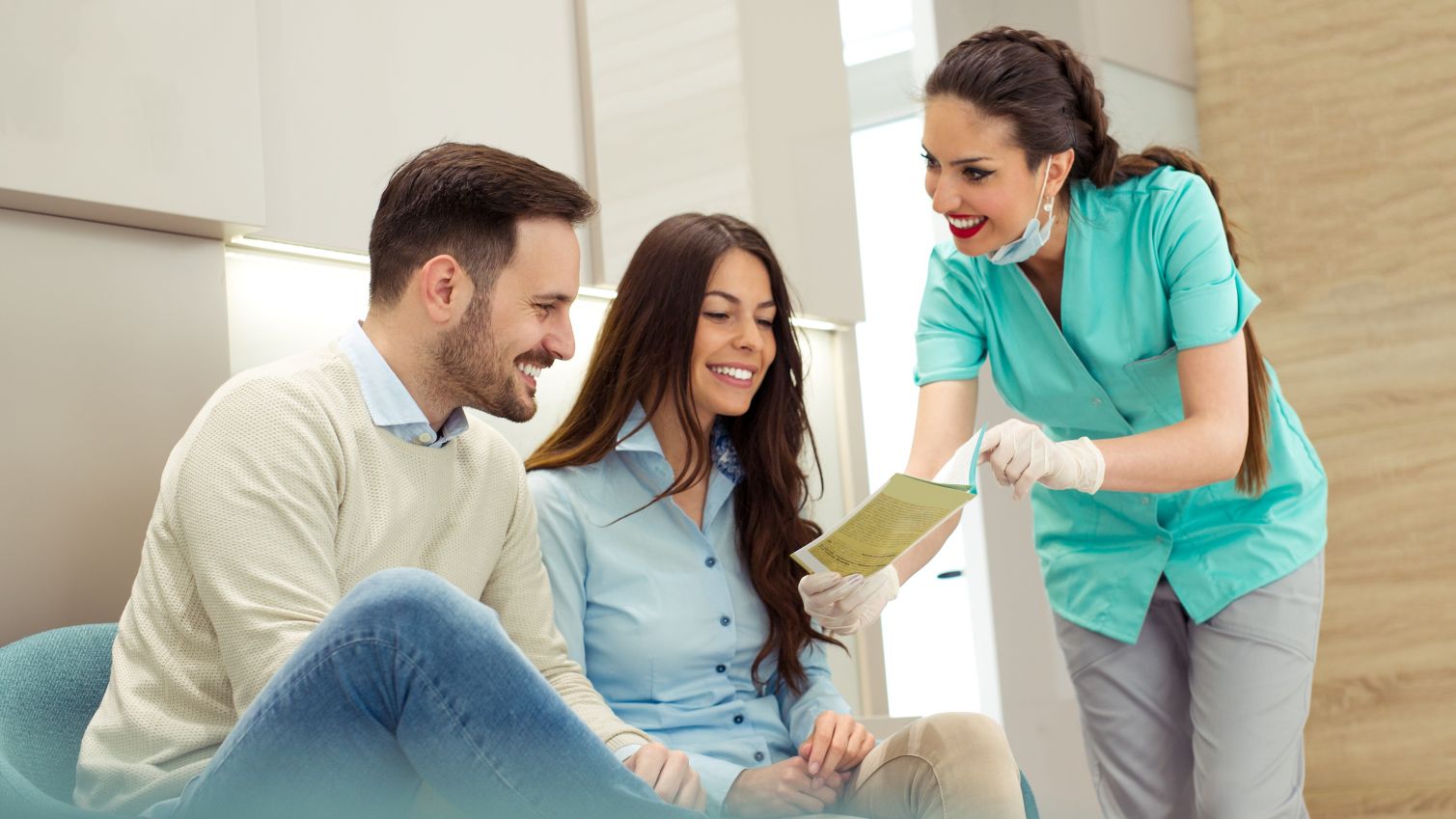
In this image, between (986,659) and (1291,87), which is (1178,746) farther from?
(1291,87)

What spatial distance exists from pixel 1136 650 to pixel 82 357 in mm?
1442

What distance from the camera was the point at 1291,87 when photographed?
3.29m

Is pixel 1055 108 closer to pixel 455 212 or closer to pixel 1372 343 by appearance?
pixel 455 212

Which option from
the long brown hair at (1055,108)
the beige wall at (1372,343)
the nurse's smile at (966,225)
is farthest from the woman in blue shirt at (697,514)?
the beige wall at (1372,343)

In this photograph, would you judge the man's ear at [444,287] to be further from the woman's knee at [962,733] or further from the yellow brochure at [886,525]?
the woman's knee at [962,733]

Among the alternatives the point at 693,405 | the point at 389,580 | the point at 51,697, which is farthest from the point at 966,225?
the point at 51,697

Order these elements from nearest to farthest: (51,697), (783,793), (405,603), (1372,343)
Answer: (405,603)
(51,697)
(783,793)
(1372,343)

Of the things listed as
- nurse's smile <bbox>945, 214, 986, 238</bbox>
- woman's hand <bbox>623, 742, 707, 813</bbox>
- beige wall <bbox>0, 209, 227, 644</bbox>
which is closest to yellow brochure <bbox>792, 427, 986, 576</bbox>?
woman's hand <bbox>623, 742, 707, 813</bbox>

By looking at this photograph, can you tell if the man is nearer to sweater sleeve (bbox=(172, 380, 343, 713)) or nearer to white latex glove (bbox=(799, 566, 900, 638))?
sweater sleeve (bbox=(172, 380, 343, 713))

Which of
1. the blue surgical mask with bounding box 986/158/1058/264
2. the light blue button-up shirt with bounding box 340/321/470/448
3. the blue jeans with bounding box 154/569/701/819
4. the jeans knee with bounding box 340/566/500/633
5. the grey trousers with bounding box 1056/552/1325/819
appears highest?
the blue surgical mask with bounding box 986/158/1058/264

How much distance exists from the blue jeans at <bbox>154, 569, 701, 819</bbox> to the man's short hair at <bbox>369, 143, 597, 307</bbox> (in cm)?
51

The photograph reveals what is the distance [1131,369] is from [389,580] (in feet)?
3.86

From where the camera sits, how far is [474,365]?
1462mm

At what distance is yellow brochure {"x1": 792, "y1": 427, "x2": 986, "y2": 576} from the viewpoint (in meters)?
1.33
